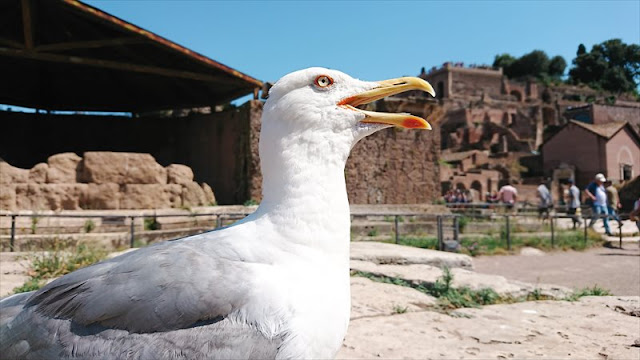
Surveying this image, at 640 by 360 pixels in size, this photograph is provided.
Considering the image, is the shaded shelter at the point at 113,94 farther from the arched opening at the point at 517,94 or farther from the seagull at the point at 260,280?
the arched opening at the point at 517,94

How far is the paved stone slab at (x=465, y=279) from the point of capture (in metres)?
4.67

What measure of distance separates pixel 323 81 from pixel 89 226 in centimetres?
827

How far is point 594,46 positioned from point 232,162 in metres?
90.7

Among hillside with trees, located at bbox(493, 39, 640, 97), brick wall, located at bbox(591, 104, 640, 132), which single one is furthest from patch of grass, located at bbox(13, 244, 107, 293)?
hillside with trees, located at bbox(493, 39, 640, 97)

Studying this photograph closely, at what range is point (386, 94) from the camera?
6.21 ft

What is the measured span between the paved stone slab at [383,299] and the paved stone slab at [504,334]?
158 mm

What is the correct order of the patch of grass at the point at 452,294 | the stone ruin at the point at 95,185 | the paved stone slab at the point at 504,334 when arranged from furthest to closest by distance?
1. the stone ruin at the point at 95,185
2. the patch of grass at the point at 452,294
3. the paved stone slab at the point at 504,334

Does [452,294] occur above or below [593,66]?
below

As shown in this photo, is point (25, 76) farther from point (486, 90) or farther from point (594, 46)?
point (594, 46)

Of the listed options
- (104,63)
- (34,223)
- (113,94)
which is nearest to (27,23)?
(104,63)

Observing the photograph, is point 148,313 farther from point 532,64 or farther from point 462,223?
point 532,64

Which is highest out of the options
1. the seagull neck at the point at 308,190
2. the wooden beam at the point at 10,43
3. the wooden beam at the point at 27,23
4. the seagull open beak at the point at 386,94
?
the wooden beam at the point at 27,23

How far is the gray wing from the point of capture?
1359mm

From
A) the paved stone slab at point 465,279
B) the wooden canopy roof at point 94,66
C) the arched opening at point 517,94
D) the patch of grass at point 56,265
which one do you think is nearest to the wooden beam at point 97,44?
the wooden canopy roof at point 94,66
